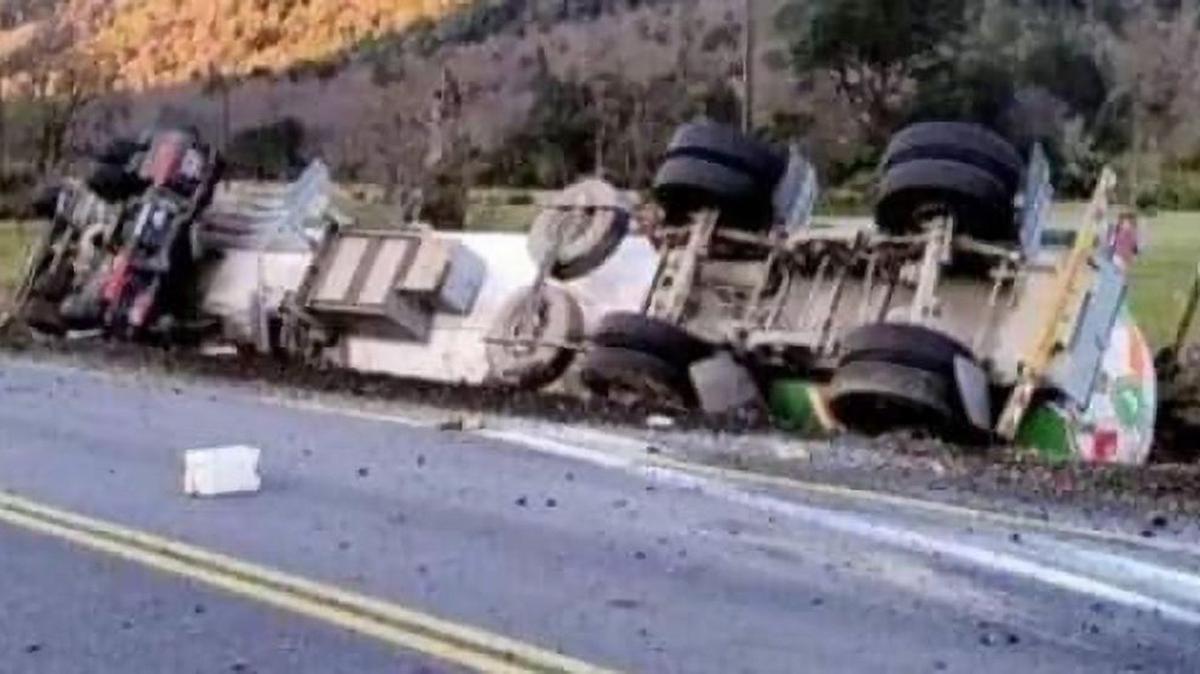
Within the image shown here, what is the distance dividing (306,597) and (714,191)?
7960 millimetres

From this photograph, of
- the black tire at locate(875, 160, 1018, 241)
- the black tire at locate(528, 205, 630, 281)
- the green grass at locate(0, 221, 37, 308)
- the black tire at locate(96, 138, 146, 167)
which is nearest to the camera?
the black tire at locate(875, 160, 1018, 241)

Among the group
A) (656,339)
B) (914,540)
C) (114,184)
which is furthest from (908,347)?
(114,184)

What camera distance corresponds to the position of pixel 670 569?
22.9ft

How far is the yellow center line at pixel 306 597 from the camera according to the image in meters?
5.44

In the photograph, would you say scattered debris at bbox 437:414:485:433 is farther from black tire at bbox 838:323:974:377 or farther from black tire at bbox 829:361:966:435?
black tire at bbox 838:323:974:377

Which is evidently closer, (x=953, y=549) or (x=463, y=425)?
(x=953, y=549)

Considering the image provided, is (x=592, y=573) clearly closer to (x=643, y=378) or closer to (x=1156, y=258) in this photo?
(x=643, y=378)

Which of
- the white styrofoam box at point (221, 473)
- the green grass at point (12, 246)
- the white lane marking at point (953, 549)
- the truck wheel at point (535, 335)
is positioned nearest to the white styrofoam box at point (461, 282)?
the truck wheel at point (535, 335)

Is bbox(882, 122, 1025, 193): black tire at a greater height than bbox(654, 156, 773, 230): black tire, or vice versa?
bbox(882, 122, 1025, 193): black tire

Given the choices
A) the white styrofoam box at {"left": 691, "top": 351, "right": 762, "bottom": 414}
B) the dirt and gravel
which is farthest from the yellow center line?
the white styrofoam box at {"left": 691, "top": 351, "right": 762, "bottom": 414}

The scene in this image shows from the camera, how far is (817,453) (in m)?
10.8

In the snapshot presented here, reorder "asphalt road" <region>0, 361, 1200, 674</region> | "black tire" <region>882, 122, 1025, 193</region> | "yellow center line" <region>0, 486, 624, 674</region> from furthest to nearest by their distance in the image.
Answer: "black tire" <region>882, 122, 1025, 193</region>, "asphalt road" <region>0, 361, 1200, 674</region>, "yellow center line" <region>0, 486, 624, 674</region>

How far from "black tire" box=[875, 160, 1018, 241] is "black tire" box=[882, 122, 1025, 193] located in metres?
0.07

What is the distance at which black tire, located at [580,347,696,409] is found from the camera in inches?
513
